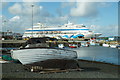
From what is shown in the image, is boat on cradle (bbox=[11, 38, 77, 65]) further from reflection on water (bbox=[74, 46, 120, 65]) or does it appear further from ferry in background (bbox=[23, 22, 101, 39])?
ferry in background (bbox=[23, 22, 101, 39])

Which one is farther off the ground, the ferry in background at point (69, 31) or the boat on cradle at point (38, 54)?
the ferry in background at point (69, 31)

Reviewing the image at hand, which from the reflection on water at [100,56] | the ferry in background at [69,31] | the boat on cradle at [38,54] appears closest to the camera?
the boat on cradle at [38,54]

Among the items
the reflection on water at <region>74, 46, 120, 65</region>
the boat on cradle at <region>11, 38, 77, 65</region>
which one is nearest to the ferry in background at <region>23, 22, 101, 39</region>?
the reflection on water at <region>74, 46, 120, 65</region>

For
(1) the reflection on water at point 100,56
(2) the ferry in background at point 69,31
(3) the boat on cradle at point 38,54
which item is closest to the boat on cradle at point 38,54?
(3) the boat on cradle at point 38,54

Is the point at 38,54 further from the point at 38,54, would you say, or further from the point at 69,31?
the point at 69,31

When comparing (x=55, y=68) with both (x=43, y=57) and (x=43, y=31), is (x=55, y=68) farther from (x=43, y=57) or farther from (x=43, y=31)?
(x=43, y=31)

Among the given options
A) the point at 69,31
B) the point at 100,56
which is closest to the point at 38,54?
the point at 100,56

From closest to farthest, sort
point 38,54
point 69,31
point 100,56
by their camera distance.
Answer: point 38,54 < point 100,56 < point 69,31

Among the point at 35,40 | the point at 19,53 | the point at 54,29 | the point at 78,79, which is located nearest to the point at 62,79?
the point at 78,79

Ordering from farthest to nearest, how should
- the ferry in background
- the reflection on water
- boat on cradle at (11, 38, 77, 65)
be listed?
the ferry in background → the reflection on water → boat on cradle at (11, 38, 77, 65)

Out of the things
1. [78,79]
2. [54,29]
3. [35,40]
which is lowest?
[78,79]

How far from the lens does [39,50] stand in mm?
12367

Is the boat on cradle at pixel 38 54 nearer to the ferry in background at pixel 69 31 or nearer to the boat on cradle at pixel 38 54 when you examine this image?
the boat on cradle at pixel 38 54

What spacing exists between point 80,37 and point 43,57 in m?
103
